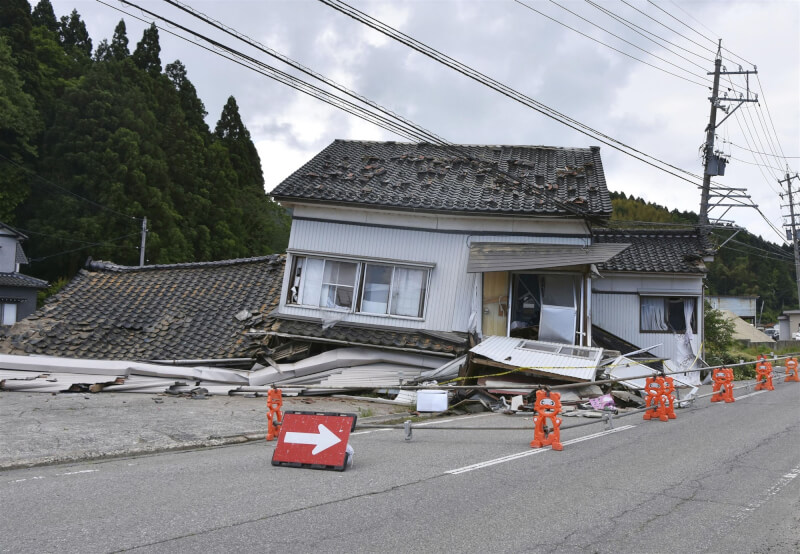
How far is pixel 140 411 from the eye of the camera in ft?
37.4

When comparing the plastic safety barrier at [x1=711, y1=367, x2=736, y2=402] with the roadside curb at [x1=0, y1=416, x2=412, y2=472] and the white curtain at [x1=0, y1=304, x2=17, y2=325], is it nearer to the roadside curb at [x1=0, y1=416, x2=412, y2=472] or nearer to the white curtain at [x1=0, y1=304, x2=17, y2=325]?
the roadside curb at [x1=0, y1=416, x2=412, y2=472]

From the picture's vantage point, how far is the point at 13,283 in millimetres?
38125

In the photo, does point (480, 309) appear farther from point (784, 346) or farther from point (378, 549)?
point (784, 346)

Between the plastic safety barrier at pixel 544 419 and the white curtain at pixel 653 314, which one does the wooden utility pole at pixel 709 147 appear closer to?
the white curtain at pixel 653 314

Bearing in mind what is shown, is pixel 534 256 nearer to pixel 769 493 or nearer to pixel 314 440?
pixel 314 440

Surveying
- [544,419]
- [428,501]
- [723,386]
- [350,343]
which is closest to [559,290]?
[723,386]

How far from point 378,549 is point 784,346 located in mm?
49479

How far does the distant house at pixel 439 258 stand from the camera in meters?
16.6

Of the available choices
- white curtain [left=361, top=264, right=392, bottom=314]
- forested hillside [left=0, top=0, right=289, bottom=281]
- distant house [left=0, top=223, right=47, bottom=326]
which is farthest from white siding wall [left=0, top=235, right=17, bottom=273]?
white curtain [left=361, top=264, right=392, bottom=314]

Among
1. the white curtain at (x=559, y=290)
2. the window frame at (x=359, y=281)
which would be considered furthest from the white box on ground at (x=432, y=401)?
the white curtain at (x=559, y=290)

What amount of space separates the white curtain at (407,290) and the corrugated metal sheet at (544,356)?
1981mm

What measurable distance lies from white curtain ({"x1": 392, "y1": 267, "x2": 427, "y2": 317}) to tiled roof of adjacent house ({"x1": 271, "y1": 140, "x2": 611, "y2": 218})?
1.68 meters

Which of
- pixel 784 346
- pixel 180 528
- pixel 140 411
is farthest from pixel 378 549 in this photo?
pixel 784 346

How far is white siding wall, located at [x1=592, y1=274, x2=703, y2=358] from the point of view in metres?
21.9
